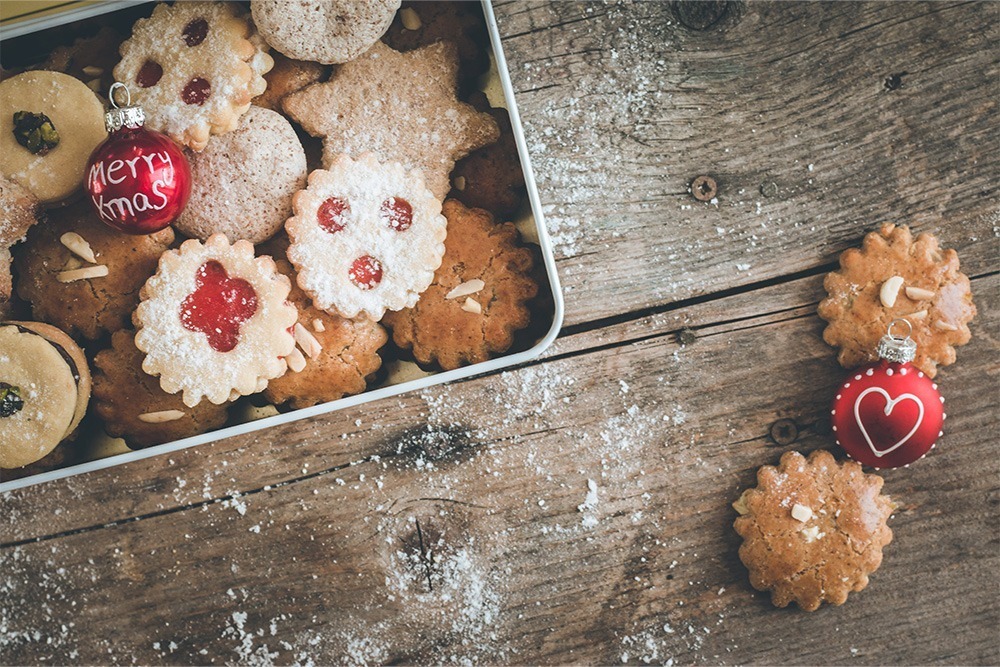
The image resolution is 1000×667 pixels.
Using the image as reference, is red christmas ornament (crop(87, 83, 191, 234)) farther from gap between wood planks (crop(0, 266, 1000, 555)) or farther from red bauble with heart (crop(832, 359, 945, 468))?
red bauble with heart (crop(832, 359, 945, 468))

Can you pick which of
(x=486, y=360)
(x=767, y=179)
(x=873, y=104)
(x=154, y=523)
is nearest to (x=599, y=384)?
(x=486, y=360)

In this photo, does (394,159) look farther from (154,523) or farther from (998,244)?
(998,244)

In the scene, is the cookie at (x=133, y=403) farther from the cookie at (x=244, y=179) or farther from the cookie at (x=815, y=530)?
the cookie at (x=815, y=530)

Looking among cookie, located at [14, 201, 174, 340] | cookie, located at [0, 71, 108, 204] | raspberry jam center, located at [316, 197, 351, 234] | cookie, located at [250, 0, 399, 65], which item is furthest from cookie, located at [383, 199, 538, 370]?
cookie, located at [0, 71, 108, 204]

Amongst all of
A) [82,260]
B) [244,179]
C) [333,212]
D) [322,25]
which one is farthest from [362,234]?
[82,260]

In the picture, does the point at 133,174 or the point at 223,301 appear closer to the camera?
the point at 133,174

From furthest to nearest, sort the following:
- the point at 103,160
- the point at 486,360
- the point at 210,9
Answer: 1. the point at 486,360
2. the point at 210,9
3. the point at 103,160

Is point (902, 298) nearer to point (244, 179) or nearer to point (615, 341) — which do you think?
point (615, 341)
